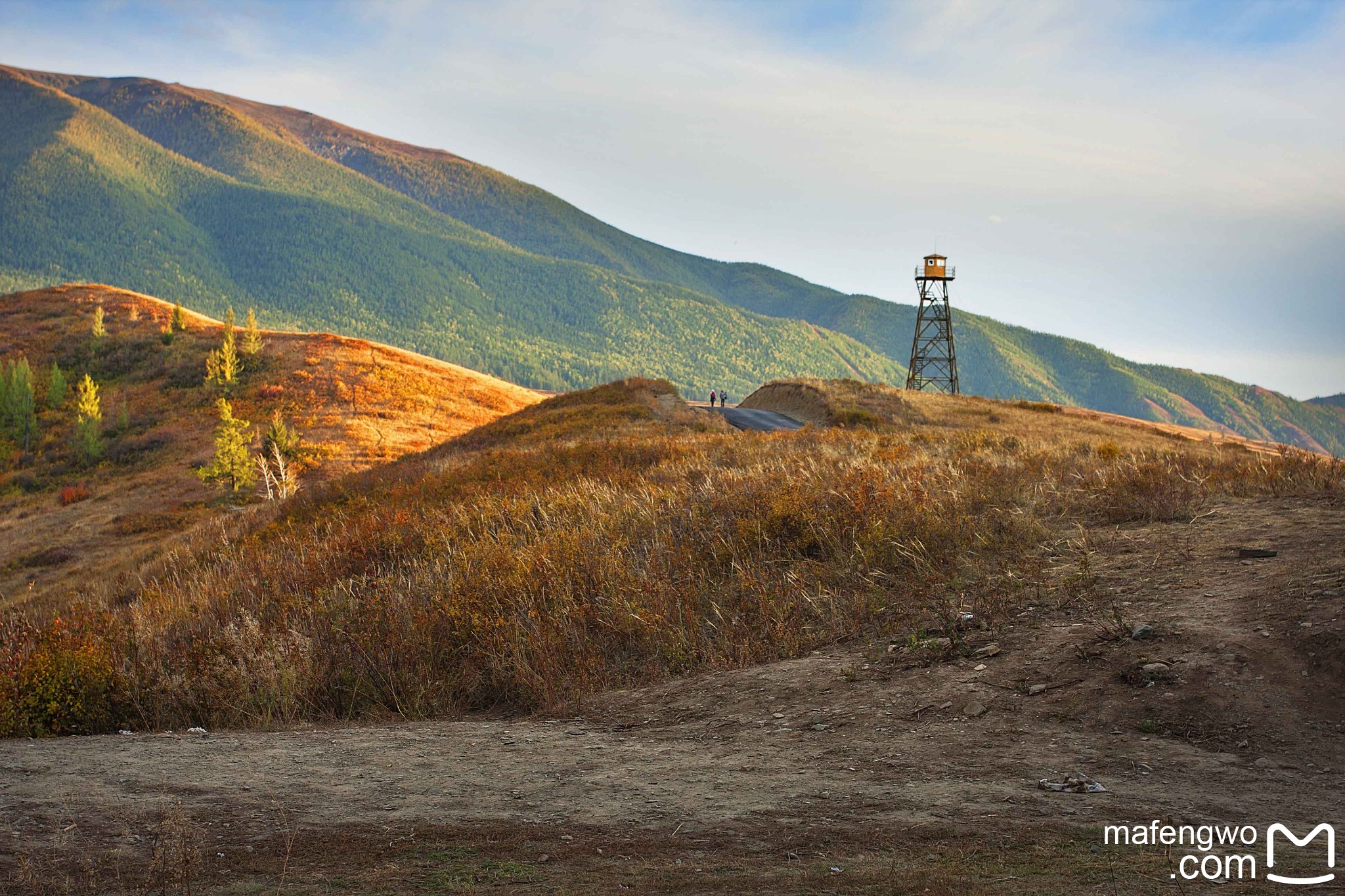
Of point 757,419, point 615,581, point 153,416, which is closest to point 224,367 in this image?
point 153,416

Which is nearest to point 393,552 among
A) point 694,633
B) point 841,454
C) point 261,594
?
point 261,594

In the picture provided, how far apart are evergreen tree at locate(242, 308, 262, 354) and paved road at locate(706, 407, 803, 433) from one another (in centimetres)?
5221

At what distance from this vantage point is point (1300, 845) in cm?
336

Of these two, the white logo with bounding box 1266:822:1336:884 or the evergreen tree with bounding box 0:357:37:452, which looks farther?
the evergreen tree with bounding box 0:357:37:452

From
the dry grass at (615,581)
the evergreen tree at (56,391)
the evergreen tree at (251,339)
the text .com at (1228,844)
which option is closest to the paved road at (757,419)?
the dry grass at (615,581)

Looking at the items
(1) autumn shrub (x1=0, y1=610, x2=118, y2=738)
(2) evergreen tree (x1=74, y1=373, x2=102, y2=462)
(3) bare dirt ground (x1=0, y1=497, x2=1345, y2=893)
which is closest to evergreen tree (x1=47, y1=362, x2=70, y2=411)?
(2) evergreen tree (x1=74, y1=373, x2=102, y2=462)

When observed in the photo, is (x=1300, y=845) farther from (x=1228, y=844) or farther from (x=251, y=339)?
(x=251, y=339)

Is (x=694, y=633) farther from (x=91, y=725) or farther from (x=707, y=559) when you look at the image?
(x=91, y=725)

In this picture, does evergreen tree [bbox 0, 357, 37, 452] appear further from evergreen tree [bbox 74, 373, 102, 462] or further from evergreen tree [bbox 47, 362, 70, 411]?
evergreen tree [bbox 74, 373, 102, 462]

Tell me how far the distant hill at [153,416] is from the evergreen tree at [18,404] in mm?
779

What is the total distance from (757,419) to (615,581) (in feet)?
90.9

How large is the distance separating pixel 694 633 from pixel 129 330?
93299 millimetres

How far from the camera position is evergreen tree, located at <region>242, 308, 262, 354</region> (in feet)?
240

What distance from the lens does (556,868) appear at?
333 cm
